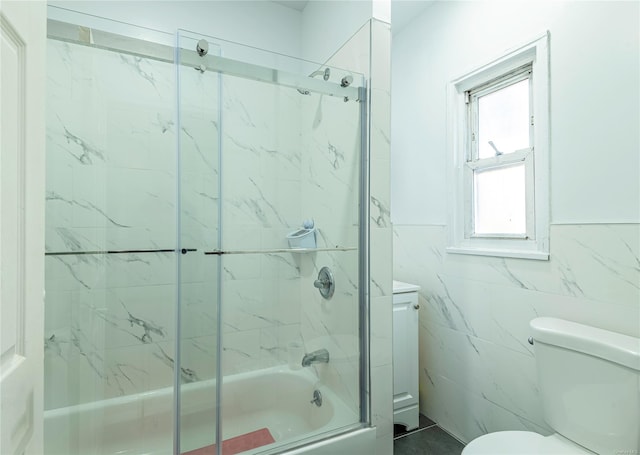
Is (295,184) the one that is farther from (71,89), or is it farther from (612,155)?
(612,155)

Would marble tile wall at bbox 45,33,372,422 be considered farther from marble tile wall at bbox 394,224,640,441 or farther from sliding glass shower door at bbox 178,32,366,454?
marble tile wall at bbox 394,224,640,441

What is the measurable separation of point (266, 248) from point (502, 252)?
A: 1191mm

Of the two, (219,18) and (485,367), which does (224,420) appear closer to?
(485,367)

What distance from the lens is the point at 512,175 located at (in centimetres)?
184

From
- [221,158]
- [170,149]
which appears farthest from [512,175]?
[170,149]

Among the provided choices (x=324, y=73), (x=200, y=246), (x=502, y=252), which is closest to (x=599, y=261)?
(x=502, y=252)

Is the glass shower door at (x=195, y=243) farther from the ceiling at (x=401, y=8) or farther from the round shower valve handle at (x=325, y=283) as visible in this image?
the ceiling at (x=401, y=8)

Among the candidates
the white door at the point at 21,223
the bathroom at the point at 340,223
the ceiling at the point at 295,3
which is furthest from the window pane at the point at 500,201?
the white door at the point at 21,223

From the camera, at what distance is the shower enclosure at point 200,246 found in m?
1.32

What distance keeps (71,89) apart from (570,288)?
2.23 m

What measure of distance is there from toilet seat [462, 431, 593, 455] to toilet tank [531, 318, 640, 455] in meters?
0.04

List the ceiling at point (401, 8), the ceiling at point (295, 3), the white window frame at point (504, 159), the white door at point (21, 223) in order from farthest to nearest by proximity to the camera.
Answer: the ceiling at point (295, 3) < the ceiling at point (401, 8) < the white window frame at point (504, 159) < the white door at point (21, 223)

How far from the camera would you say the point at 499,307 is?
179 centimetres

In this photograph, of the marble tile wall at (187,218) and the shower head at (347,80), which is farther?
the shower head at (347,80)
